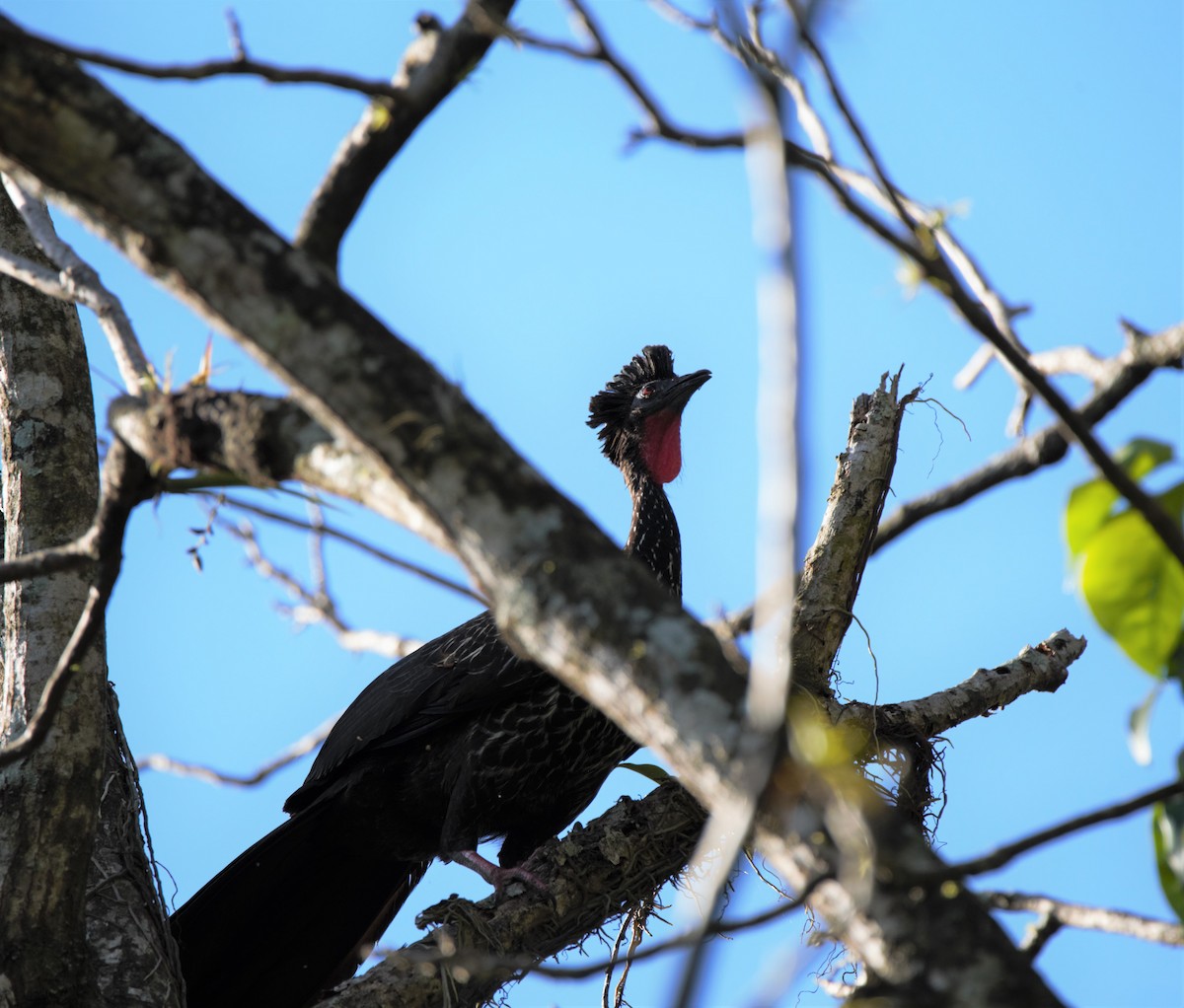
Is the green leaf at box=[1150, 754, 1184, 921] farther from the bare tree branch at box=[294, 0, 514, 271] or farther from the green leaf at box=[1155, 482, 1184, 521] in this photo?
the bare tree branch at box=[294, 0, 514, 271]

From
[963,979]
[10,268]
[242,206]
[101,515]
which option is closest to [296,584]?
[101,515]

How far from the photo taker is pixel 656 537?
5.49 meters

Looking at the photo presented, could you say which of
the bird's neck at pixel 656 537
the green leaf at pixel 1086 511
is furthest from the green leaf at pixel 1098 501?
the bird's neck at pixel 656 537

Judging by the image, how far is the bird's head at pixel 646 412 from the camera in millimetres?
5996

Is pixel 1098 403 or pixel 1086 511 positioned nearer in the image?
pixel 1086 511

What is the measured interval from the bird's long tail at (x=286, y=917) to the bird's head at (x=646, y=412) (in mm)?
2121

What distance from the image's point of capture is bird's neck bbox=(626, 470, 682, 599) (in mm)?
5371

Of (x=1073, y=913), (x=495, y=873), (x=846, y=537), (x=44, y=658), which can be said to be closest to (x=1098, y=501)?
(x=1073, y=913)

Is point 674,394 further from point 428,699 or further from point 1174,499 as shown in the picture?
point 1174,499

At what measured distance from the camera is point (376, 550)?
2.30 meters

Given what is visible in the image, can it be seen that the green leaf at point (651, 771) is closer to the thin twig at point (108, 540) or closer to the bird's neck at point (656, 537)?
the bird's neck at point (656, 537)

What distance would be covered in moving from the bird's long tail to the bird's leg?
29cm

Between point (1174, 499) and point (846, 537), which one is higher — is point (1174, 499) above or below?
below

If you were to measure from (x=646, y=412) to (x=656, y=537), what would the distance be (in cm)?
80
